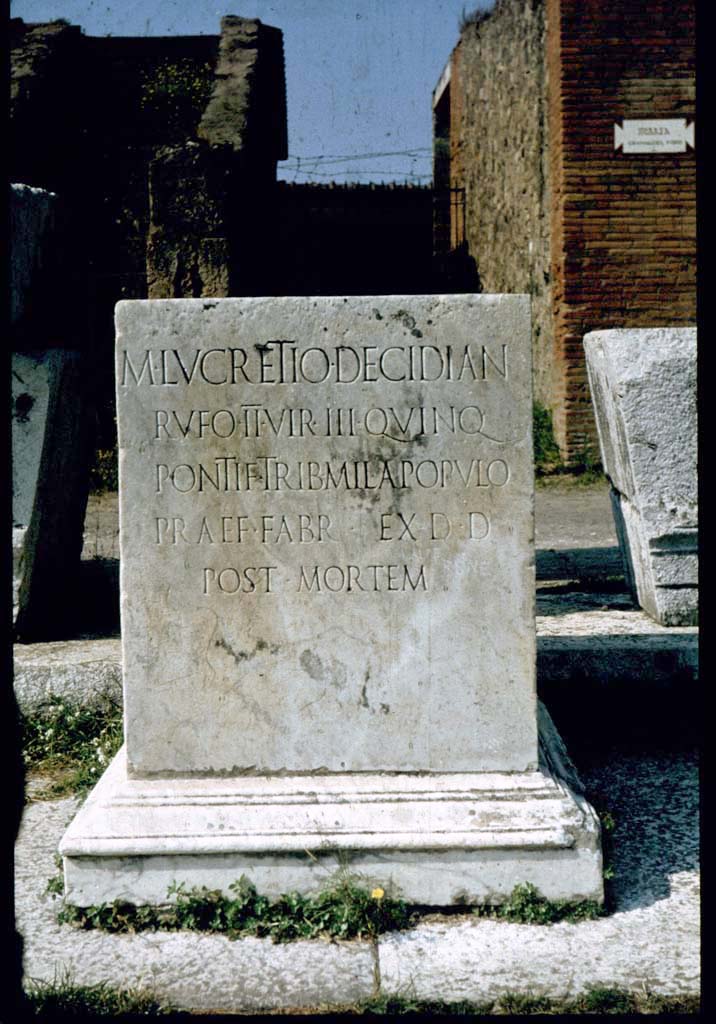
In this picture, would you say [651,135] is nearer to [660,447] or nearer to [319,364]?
[660,447]

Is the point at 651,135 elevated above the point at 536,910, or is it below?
above

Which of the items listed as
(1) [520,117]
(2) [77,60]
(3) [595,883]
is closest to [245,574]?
(3) [595,883]

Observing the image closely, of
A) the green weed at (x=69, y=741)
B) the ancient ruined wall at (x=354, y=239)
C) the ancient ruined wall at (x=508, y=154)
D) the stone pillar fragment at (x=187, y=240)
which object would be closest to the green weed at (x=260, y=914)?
the green weed at (x=69, y=741)

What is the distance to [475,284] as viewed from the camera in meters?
14.2

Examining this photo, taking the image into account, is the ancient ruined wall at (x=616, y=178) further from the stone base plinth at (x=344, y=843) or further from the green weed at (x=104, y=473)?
the stone base plinth at (x=344, y=843)

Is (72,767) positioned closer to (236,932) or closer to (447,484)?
(236,932)

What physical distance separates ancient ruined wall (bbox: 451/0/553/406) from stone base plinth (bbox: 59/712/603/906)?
22.6ft

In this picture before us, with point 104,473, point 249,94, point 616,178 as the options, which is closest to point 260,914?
point 104,473

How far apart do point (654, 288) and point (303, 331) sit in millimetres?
7230

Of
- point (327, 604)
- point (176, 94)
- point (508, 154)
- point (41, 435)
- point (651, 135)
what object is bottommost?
point (327, 604)

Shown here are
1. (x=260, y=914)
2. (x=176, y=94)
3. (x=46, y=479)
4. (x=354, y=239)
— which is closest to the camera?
(x=260, y=914)

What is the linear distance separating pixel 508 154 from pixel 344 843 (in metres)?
9.85

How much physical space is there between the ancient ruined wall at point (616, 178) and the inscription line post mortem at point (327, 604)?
6.93 metres

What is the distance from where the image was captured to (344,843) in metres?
2.56
